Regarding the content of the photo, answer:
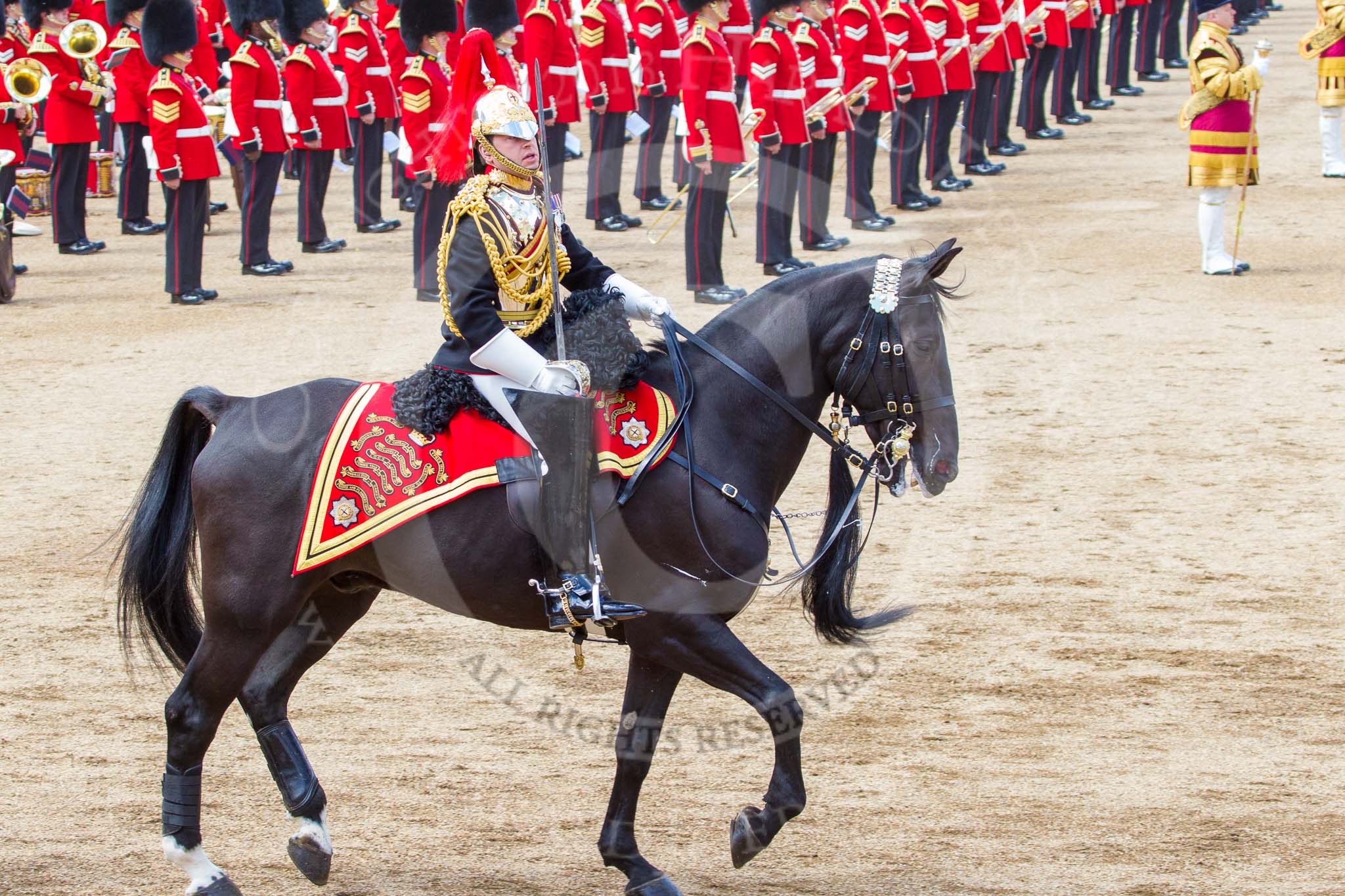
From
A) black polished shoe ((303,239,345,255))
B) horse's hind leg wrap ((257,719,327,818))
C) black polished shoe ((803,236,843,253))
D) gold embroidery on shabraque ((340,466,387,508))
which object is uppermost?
gold embroidery on shabraque ((340,466,387,508))

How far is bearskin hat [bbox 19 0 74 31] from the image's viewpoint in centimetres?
1176

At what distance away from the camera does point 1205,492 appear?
654 cm

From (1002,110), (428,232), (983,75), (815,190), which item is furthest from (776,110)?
(1002,110)

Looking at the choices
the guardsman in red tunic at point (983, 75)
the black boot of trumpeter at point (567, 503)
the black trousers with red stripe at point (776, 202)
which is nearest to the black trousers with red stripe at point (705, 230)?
the black trousers with red stripe at point (776, 202)

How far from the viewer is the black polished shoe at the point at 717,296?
32.7 feet

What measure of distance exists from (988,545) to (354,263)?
7121 mm

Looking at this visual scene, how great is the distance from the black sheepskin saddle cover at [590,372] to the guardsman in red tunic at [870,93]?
895cm

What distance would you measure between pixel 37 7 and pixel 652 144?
491cm

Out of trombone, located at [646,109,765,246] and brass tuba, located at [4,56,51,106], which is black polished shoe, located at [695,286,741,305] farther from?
brass tuba, located at [4,56,51,106]

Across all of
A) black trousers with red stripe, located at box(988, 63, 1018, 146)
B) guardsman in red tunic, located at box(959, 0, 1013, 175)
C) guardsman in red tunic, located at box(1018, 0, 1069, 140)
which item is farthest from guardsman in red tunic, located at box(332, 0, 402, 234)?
guardsman in red tunic, located at box(1018, 0, 1069, 140)

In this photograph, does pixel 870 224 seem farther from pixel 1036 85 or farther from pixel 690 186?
pixel 1036 85

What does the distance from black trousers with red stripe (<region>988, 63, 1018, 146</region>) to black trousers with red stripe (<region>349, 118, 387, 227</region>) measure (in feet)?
19.8

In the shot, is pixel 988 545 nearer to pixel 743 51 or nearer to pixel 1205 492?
pixel 1205 492

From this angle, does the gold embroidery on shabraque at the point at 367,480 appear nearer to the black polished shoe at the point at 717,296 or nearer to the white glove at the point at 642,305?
the white glove at the point at 642,305
